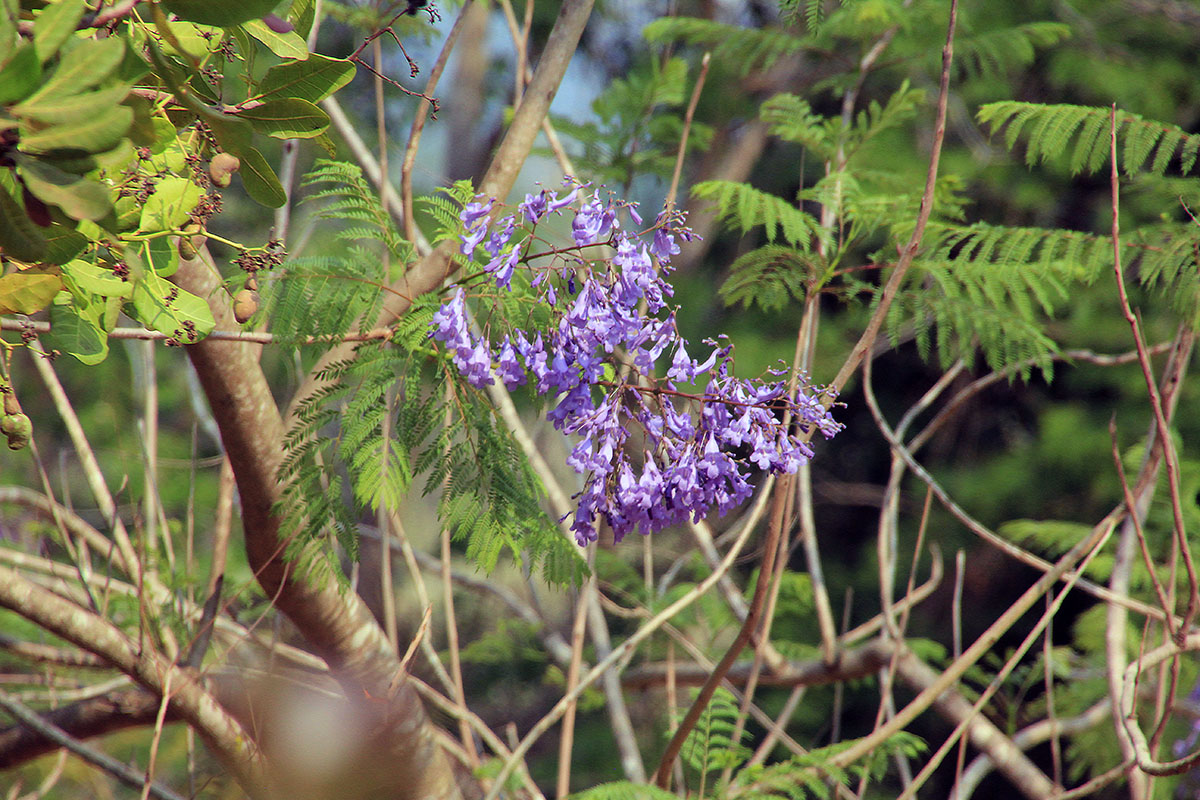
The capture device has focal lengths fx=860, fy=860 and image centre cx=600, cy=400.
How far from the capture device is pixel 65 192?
0.64 meters

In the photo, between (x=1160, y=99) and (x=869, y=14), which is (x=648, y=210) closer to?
(x=869, y=14)

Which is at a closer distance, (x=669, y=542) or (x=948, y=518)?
(x=948, y=518)

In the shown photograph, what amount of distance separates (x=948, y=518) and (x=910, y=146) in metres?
1.81

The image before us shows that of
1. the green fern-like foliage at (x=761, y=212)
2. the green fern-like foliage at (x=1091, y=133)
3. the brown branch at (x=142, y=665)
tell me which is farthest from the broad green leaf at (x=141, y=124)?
the green fern-like foliage at (x=1091, y=133)

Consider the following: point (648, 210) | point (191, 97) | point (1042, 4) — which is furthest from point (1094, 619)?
point (191, 97)

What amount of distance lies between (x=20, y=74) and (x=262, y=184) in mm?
379

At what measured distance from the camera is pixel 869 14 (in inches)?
89.7

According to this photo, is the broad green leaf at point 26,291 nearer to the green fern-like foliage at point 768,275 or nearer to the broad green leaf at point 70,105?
the broad green leaf at point 70,105

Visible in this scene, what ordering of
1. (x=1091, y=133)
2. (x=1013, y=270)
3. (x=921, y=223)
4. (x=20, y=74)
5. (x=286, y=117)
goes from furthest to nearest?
(x=1013, y=270) → (x=1091, y=133) → (x=921, y=223) → (x=286, y=117) → (x=20, y=74)

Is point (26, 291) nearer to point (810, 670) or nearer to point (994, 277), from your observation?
point (994, 277)

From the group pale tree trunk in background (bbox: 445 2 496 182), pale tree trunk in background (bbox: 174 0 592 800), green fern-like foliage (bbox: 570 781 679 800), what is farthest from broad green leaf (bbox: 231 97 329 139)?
pale tree trunk in background (bbox: 445 2 496 182)

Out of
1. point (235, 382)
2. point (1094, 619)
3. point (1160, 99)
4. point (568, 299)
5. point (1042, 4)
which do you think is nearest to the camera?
point (568, 299)

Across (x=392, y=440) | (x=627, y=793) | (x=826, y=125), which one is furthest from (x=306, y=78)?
(x=826, y=125)

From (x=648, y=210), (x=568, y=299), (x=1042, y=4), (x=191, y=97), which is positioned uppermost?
(x=1042, y=4)
